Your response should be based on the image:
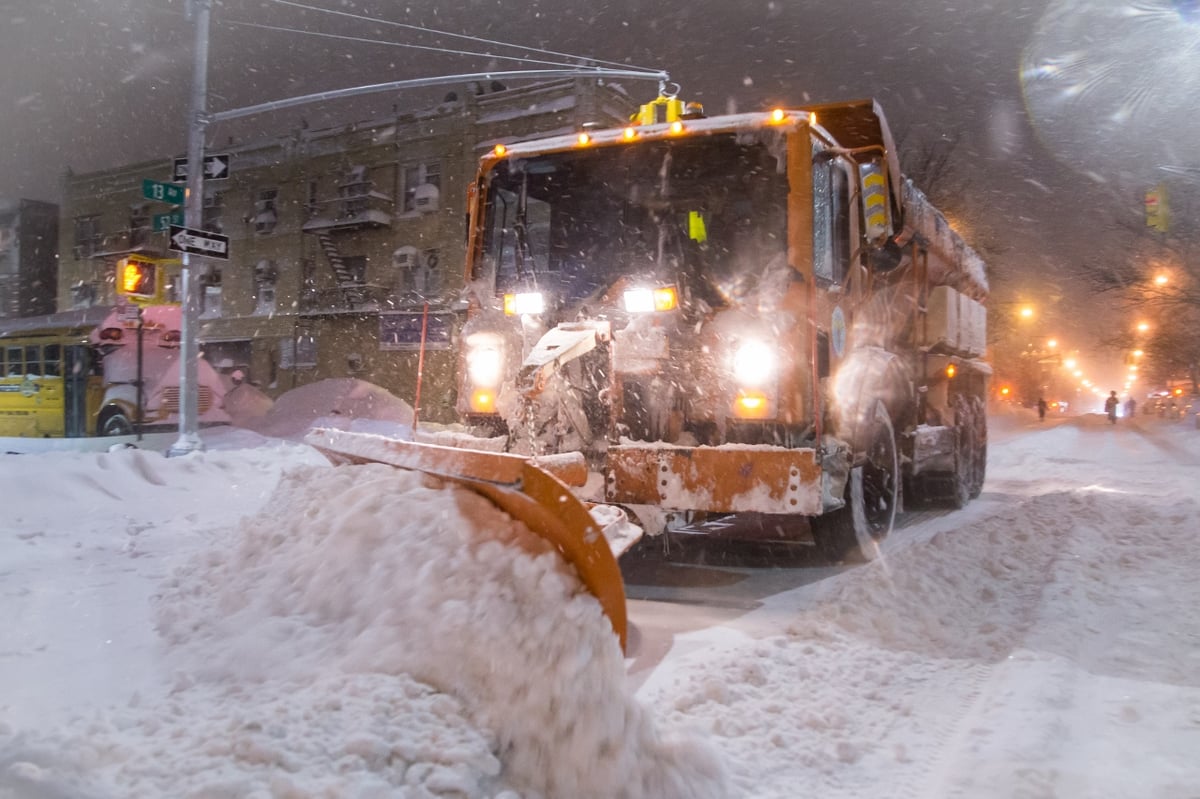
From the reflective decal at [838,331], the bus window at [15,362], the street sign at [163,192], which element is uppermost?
the street sign at [163,192]

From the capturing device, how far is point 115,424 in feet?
56.7

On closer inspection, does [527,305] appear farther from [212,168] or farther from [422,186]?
[422,186]

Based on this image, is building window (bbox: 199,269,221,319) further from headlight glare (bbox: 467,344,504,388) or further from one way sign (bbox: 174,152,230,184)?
headlight glare (bbox: 467,344,504,388)

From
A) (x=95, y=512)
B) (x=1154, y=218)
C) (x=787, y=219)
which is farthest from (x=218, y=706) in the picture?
(x=1154, y=218)

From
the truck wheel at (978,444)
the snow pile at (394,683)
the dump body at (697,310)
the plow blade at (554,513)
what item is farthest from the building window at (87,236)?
the plow blade at (554,513)

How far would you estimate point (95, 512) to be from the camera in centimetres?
764

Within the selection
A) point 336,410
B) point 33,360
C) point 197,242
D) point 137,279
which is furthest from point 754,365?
point 336,410

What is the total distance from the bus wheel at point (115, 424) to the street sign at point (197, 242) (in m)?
6.26

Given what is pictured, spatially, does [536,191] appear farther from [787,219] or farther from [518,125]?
[518,125]

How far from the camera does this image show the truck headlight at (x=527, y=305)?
674cm

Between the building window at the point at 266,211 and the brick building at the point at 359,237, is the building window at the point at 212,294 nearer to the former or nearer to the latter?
the brick building at the point at 359,237

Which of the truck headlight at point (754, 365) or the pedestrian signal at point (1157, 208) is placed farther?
the pedestrian signal at point (1157, 208)

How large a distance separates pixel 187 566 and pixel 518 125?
24965 millimetres

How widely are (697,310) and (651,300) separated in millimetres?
344
